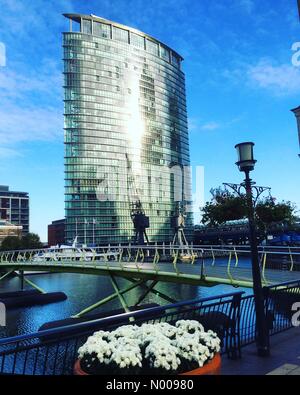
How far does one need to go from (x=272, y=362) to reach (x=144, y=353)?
3.52m

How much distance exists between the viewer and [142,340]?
542cm

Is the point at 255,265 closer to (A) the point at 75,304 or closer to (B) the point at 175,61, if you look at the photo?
(A) the point at 75,304

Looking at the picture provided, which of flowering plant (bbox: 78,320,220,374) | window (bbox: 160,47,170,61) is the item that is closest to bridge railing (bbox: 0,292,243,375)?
flowering plant (bbox: 78,320,220,374)

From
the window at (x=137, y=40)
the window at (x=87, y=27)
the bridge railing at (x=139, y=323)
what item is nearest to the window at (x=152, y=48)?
the window at (x=137, y=40)

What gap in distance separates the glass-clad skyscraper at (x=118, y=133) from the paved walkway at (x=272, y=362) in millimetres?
134274

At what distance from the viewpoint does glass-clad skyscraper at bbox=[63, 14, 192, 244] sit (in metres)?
147

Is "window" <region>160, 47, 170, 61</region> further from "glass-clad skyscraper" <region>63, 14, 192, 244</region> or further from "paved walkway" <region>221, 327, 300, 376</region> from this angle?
"paved walkway" <region>221, 327, 300, 376</region>

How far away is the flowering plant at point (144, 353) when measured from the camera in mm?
4891

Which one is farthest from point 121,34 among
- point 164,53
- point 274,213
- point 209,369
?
point 209,369

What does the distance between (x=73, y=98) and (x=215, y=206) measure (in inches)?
3135

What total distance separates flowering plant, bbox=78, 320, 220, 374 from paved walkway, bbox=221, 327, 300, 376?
61.8 inches

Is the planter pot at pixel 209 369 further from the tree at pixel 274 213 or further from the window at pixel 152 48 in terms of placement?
the window at pixel 152 48

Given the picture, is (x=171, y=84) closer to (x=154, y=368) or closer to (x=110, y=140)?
(x=110, y=140)

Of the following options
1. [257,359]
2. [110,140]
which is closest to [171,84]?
[110,140]
